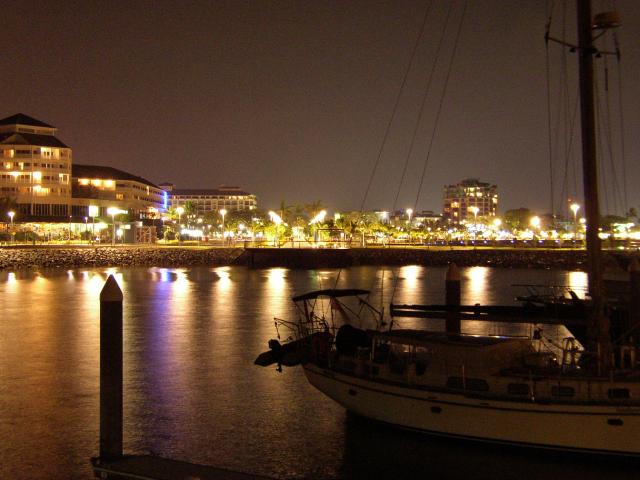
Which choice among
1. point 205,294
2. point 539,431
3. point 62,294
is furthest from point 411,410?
point 62,294

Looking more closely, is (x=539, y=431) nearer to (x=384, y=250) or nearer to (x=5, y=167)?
(x=384, y=250)

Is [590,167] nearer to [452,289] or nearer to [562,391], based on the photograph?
[562,391]

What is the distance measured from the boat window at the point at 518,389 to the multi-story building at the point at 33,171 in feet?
424

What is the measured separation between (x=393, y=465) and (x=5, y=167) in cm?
13603

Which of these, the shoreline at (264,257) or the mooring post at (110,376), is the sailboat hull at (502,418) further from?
the shoreline at (264,257)

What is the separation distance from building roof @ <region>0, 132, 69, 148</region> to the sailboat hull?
135 metres

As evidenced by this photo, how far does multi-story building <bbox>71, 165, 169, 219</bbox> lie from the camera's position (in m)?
144

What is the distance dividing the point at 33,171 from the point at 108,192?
22211 mm

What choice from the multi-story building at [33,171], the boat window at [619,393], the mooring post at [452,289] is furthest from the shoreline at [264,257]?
the boat window at [619,393]

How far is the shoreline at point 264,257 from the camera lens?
3846 inches

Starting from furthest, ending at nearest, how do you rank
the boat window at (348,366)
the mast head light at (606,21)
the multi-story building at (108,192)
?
the multi-story building at (108,192)
the boat window at (348,366)
the mast head light at (606,21)

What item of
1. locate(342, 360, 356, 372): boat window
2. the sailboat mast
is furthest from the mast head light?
locate(342, 360, 356, 372): boat window

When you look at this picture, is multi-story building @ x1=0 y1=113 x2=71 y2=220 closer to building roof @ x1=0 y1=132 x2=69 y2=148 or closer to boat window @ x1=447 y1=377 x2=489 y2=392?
building roof @ x1=0 y1=132 x2=69 y2=148

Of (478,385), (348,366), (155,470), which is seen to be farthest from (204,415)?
(478,385)
